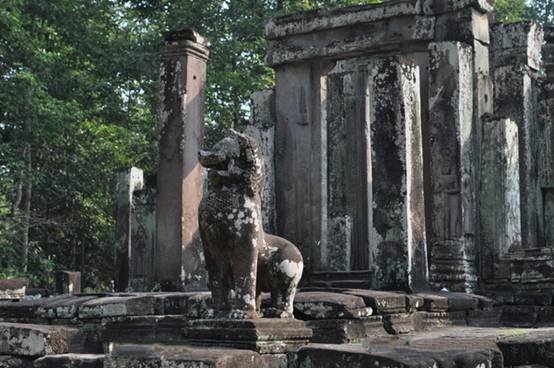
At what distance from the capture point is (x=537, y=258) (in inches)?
385

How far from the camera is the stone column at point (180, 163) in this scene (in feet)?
34.9

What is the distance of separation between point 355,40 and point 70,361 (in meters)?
7.66

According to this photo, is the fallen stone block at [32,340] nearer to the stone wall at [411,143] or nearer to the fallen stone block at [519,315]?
the stone wall at [411,143]

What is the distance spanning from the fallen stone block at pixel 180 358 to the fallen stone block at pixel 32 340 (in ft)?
3.11

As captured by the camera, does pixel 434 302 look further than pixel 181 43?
No

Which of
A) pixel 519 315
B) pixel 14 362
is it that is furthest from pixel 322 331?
pixel 519 315

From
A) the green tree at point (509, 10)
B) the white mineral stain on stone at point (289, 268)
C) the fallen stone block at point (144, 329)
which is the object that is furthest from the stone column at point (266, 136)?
the green tree at point (509, 10)

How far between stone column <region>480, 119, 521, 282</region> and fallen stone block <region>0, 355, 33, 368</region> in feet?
20.6

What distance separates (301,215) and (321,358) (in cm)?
772

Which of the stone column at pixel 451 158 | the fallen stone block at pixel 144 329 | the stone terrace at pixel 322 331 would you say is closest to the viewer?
the stone terrace at pixel 322 331

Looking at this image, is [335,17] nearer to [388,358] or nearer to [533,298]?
[533,298]

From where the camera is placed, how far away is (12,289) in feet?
37.0

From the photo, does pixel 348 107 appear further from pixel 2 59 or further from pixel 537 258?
pixel 2 59

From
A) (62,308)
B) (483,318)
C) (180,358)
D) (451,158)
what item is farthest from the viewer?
(451,158)
